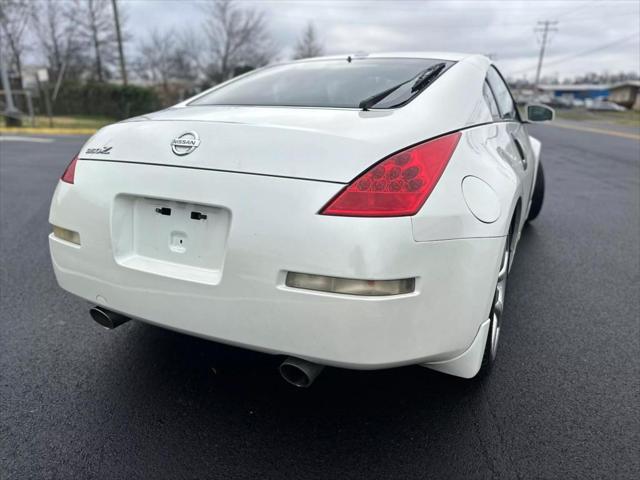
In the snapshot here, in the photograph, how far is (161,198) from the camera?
174cm

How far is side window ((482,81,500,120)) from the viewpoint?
2.49 meters

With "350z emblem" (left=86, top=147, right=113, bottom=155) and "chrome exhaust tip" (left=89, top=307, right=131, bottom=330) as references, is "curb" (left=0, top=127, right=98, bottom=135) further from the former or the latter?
"chrome exhaust tip" (left=89, top=307, right=131, bottom=330)

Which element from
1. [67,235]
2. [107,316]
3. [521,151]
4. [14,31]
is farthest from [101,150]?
[14,31]

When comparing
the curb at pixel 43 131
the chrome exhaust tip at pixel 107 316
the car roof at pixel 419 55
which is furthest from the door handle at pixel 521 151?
the curb at pixel 43 131

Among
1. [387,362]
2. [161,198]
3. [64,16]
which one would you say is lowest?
[387,362]

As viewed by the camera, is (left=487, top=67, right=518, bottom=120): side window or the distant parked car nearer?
(left=487, top=67, right=518, bottom=120): side window

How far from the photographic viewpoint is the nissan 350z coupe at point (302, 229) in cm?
152

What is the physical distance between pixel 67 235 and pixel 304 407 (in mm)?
1200

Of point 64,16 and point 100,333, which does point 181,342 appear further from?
point 64,16

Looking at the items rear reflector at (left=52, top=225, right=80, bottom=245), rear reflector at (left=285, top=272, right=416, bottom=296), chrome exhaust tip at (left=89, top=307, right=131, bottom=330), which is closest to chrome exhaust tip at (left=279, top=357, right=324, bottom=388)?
rear reflector at (left=285, top=272, right=416, bottom=296)

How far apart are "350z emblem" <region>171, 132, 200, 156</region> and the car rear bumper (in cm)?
9

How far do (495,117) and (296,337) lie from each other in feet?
5.57

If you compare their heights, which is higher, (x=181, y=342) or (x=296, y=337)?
(x=296, y=337)

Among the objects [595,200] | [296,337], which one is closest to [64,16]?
[595,200]
